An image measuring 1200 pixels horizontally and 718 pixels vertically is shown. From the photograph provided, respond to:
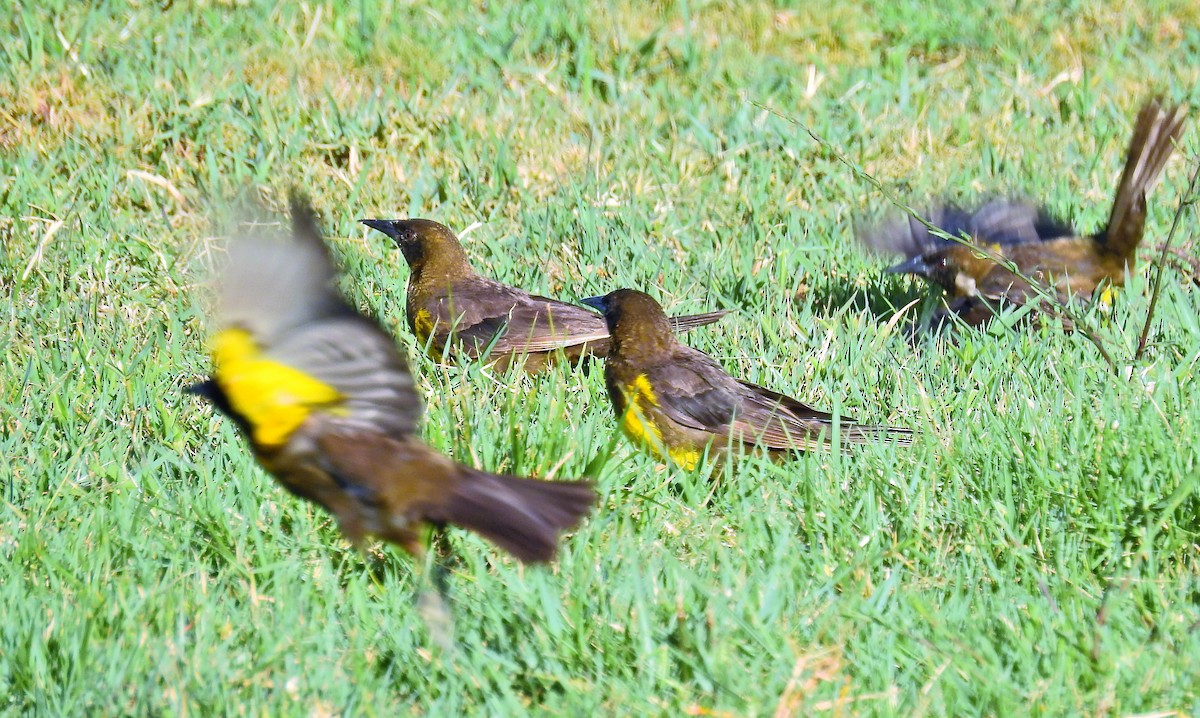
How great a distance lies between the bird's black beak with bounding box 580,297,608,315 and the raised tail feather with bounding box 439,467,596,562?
6.29 feet

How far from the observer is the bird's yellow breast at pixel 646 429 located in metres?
4.56

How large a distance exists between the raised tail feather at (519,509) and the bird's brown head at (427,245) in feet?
8.65

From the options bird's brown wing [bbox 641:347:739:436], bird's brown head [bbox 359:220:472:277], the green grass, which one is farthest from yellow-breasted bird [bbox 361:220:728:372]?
bird's brown wing [bbox 641:347:739:436]

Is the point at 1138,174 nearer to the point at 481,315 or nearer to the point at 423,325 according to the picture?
the point at 481,315

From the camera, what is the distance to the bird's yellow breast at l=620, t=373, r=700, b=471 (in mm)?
4562

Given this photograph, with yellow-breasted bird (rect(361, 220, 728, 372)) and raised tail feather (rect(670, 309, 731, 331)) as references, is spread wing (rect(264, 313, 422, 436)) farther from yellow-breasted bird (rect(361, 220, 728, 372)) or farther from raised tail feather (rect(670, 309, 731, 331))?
raised tail feather (rect(670, 309, 731, 331))

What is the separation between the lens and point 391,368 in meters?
3.34

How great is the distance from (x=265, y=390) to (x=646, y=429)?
1.60 m

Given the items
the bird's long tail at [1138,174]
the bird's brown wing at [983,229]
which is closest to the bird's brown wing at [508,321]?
the bird's brown wing at [983,229]

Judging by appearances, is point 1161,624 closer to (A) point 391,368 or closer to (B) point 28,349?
(A) point 391,368

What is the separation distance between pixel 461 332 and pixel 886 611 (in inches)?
109

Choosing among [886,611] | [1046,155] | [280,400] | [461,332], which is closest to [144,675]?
[280,400]

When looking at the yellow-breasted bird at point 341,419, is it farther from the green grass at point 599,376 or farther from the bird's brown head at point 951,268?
the bird's brown head at point 951,268

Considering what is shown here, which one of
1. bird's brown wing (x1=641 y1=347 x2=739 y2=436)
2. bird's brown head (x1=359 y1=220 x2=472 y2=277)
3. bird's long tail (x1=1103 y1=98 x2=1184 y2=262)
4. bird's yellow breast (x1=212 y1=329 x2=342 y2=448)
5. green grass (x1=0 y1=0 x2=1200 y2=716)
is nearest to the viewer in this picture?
green grass (x1=0 y1=0 x2=1200 y2=716)
